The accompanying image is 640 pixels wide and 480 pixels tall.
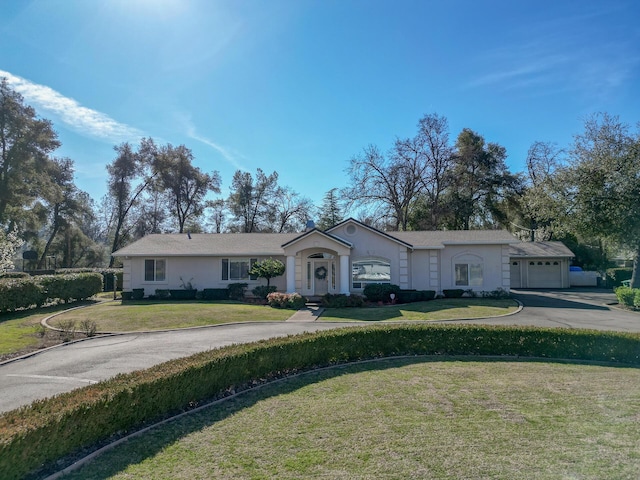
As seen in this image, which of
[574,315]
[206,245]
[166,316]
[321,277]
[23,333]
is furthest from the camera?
[206,245]

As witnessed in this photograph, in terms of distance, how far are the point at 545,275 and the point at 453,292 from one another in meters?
13.9

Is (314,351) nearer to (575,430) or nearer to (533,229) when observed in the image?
(575,430)

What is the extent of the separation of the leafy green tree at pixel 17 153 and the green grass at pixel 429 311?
31.2 m

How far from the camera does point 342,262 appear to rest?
23.7 m

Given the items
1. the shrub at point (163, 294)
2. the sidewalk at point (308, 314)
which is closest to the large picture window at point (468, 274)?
the sidewalk at point (308, 314)

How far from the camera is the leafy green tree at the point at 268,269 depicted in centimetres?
2377

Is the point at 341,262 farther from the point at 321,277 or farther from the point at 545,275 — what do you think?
the point at 545,275

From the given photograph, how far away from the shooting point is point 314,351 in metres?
10.1

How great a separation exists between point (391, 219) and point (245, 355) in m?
38.3

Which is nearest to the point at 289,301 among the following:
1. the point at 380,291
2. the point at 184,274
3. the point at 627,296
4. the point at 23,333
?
→ the point at 380,291

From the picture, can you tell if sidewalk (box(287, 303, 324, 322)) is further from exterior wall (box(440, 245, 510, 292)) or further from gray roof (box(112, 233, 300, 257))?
exterior wall (box(440, 245, 510, 292))

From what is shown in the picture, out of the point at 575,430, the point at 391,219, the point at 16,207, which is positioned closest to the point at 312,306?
the point at 575,430

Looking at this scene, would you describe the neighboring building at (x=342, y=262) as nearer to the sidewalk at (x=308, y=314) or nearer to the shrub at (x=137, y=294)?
the shrub at (x=137, y=294)

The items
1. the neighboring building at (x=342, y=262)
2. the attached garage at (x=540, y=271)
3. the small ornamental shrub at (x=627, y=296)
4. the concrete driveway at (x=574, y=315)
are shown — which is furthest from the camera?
the attached garage at (x=540, y=271)
